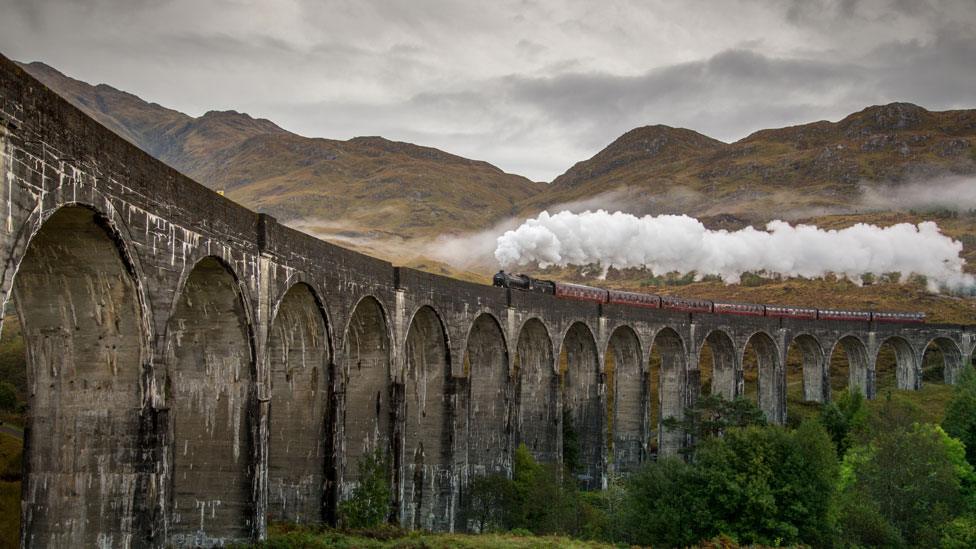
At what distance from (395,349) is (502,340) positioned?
356 inches

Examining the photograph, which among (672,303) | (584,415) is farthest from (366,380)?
(672,303)

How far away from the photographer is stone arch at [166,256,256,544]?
17.3 metres

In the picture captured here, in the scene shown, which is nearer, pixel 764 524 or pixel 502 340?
pixel 764 524

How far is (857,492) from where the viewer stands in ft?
109

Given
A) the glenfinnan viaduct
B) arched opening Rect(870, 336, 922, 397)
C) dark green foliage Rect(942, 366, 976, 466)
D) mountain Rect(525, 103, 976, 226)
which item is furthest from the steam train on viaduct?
mountain Rect(525, 103, 976, 226)

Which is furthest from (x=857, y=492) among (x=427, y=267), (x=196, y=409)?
(x=427, y=267)

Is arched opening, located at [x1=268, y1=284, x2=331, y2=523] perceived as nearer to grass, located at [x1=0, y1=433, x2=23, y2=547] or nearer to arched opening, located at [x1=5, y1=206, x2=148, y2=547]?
grass, located at [x1=0, y1=433, x2=23, y2=547]

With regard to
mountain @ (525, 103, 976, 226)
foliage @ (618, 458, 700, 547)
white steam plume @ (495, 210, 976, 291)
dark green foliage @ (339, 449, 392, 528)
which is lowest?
foliage @ (618, 458, 700, 547)

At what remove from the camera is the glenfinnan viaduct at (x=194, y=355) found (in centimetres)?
1207

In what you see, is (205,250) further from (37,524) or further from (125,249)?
(37,524)

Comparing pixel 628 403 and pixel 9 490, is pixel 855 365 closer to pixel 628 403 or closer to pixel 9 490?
pixel 628 403

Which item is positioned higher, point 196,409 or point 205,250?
point 205,250

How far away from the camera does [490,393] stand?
3425cm

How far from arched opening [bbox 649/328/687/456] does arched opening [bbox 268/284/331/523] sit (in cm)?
3012
